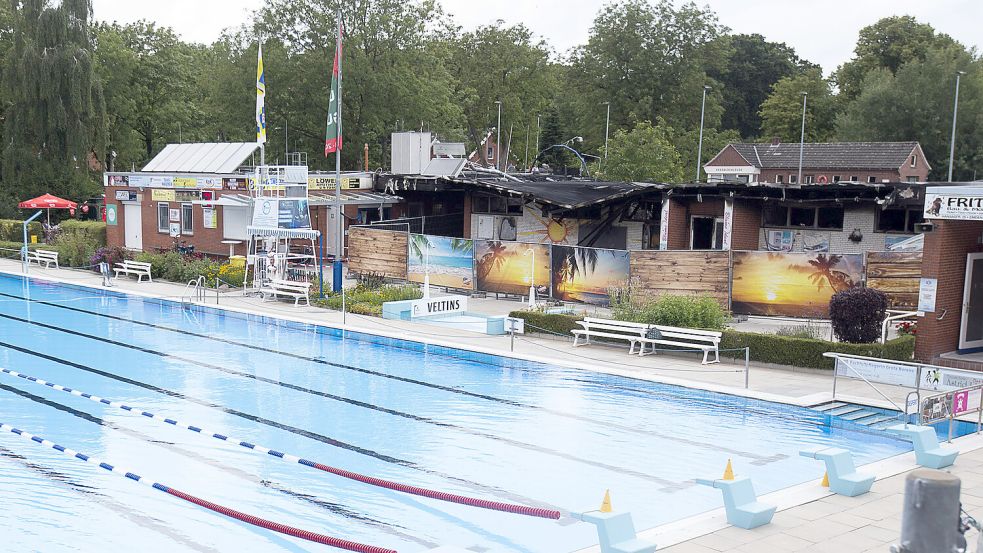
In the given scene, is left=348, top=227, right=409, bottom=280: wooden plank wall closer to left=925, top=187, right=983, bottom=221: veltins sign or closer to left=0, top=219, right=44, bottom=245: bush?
left=925, top=187, right=983, bottom=221: veltins sign

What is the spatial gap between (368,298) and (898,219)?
51.9 feet

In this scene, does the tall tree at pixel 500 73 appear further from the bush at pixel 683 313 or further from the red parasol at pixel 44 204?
the bush at pixel 683 313

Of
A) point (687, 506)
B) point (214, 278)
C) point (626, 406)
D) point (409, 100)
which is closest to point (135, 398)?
point (626, 406)

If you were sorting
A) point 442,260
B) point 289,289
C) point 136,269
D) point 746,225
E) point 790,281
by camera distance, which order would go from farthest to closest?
1. point 136,269
2. point 442,260
3. point 289,289
4. point 746,225
5. point 790,281

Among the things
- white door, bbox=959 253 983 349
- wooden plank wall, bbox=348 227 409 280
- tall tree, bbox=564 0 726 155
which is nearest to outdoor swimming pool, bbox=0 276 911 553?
white door, bbox=959 253 983 349

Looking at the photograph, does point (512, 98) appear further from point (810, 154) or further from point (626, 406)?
point (626, 406)

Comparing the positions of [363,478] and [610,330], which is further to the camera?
[610,330]

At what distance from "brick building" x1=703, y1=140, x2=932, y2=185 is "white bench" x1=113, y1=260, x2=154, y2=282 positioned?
40.9 metres

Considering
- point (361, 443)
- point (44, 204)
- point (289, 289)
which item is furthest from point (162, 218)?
point (361, 443)

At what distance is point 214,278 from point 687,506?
2442 centimetres

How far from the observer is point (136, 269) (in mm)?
34750

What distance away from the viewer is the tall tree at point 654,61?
7438cm

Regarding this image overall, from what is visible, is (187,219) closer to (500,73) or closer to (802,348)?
(802,348)

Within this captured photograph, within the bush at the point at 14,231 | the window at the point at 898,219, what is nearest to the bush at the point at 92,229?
the bush at the point at 14,231
